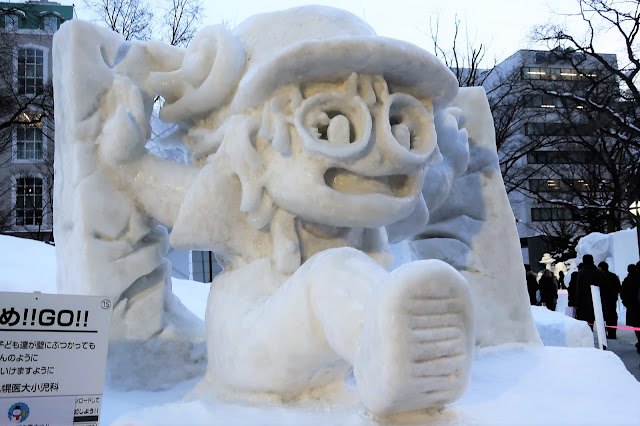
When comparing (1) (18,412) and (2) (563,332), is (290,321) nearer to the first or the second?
(1) (18,412)

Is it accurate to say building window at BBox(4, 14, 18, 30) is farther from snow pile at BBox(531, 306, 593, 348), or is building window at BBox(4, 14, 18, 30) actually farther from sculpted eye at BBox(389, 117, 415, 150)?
sculpted eye at BBox(389, 117, 415, 150)

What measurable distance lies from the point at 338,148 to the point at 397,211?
25cm

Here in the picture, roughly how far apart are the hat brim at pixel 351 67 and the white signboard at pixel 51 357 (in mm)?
Answer: 741

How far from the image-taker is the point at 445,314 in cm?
117

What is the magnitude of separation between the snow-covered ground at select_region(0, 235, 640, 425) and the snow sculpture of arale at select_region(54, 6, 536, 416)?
107 millimetres

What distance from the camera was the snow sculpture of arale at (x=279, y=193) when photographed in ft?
3.92

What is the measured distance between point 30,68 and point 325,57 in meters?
11.5

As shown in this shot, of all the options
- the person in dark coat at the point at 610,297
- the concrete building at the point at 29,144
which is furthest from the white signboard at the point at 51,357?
the concrete building at the point at 29,144

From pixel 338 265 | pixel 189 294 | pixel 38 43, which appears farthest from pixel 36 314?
pixel 38 43

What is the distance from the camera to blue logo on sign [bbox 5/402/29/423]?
1141mm

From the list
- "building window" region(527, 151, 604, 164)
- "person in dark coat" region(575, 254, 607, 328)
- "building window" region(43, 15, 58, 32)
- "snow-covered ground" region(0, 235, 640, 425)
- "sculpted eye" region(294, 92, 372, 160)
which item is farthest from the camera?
"building window" region(527, 151, 604, 164)

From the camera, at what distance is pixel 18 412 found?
115cm

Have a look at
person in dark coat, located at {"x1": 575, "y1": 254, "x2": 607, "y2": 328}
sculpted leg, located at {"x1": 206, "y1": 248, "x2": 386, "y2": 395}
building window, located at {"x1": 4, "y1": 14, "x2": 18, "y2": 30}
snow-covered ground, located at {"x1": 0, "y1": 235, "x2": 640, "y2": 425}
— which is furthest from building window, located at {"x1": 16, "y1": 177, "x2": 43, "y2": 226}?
sculpted leg, located at {"x1": 206, "y1": 248, "x2": 386, "y2": 395}

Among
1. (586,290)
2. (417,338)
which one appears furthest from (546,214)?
(417,338)
